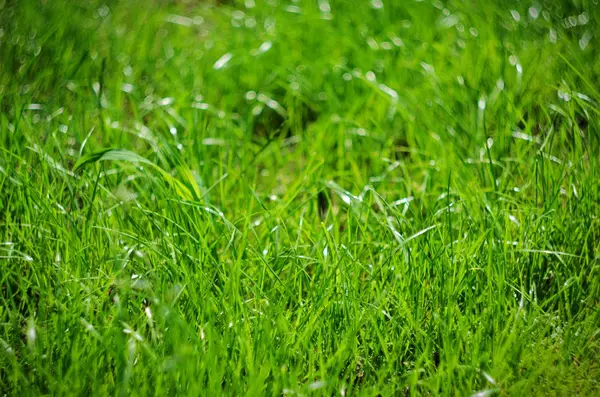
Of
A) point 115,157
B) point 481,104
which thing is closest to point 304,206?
point 115,157

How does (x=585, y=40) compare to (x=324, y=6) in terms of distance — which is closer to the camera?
(x=585, y=40)

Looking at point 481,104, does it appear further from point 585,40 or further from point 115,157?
point 115,157

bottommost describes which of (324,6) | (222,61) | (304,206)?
(304,206)

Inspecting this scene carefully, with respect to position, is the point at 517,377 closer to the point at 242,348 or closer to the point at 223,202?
the point at 242,348

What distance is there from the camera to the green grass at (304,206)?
4.64 ft

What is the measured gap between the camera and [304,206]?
2.04m

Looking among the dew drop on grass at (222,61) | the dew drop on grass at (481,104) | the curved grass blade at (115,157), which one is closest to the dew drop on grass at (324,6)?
the dew drop on grass at (222,61)

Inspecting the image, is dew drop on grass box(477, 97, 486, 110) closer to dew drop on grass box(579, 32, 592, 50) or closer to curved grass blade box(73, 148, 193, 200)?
dew drop on grass box(579, 32, 592, 50)

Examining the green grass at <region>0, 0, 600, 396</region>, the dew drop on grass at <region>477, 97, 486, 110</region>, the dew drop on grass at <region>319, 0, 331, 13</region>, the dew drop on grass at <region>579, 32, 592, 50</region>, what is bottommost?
the green grass at <region>0, 0, 600, 396</region>

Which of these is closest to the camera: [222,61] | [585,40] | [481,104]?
[481,104]

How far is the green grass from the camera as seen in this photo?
1414mm

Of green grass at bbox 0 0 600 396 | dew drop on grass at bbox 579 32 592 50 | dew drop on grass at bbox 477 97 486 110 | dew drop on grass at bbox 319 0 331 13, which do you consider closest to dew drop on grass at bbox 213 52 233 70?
green grass at bbox 0 0 600 396

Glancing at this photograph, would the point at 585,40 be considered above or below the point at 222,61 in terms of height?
above

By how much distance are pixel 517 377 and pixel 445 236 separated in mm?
434
